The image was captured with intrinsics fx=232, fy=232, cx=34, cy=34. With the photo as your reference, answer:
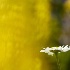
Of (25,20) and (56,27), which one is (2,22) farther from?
(56,27)

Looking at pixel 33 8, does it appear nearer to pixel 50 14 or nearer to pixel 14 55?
pixel 50 14

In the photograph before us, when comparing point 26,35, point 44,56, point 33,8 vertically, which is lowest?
point 44,56

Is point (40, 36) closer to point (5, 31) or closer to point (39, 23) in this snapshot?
point (39, 23)

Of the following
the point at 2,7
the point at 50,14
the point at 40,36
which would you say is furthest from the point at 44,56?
the point at 2,7

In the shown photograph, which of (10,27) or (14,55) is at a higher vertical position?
(10,27)

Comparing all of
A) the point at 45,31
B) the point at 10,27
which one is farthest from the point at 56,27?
the point at 10,27

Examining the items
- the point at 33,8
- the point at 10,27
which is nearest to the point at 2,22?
the point at 10,27

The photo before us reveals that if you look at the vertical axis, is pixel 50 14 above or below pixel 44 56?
above

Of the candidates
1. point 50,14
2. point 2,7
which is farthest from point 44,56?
point 2,7
